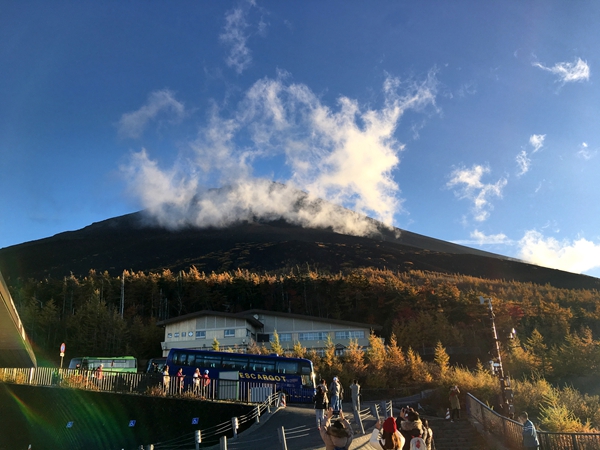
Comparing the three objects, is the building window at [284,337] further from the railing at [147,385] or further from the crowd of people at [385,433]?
the crowd of people at [385,433]

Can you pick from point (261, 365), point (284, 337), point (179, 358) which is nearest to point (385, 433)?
point (261, 365)

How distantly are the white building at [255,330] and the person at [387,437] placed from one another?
44.6m

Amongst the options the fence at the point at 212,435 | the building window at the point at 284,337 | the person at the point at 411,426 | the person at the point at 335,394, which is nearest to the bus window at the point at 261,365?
the fence at the point at 212,435

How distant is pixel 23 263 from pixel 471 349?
195858mm

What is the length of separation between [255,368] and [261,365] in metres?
0.44

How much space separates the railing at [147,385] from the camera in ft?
65.6

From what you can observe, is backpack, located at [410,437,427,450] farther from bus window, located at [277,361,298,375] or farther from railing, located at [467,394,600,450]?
bus window, located at [277,361,298,375]

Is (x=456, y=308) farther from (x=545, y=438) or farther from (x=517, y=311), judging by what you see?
(x=545, y=438)

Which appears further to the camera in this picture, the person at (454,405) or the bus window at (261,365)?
the bus window at (261,365)

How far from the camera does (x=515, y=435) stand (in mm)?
15477

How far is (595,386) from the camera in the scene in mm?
44781

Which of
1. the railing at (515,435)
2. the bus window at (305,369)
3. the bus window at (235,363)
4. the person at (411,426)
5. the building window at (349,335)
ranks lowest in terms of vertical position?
the railing at (515,435)

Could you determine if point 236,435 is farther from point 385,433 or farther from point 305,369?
point 305,369

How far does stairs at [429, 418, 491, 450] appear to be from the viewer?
58.5 ft
